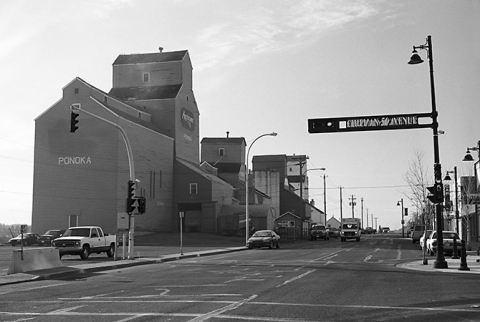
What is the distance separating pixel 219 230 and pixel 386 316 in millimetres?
63512

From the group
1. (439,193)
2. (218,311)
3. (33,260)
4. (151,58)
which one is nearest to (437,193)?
(439,193)

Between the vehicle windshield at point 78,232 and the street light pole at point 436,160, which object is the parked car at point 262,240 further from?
the street light pole at point 436,160

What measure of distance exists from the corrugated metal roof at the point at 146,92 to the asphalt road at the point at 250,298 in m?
57.0

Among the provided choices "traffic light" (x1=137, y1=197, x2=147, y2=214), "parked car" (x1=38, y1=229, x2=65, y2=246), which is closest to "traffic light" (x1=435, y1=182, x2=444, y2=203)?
"traffic light" (x1=137, y1=197, x2=147, y2=214)

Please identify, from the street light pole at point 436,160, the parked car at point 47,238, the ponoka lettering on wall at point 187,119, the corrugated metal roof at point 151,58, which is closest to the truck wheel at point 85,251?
the street light pole at point 436,160

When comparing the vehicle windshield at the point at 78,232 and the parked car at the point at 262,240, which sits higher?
the vehicle windshield at the point at 78,232

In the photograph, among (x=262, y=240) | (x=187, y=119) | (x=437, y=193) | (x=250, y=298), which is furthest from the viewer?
(x=187, y=119)

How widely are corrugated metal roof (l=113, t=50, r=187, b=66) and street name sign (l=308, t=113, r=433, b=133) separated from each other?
2125 inches

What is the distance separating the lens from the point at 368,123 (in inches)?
979

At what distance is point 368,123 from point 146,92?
54963 millimetres

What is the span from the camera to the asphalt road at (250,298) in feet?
34.9

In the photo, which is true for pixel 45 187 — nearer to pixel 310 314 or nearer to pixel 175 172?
pixel 175 172

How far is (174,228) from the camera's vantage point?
72.0m

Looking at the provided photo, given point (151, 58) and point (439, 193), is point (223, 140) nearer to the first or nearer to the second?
point (151, 58)
